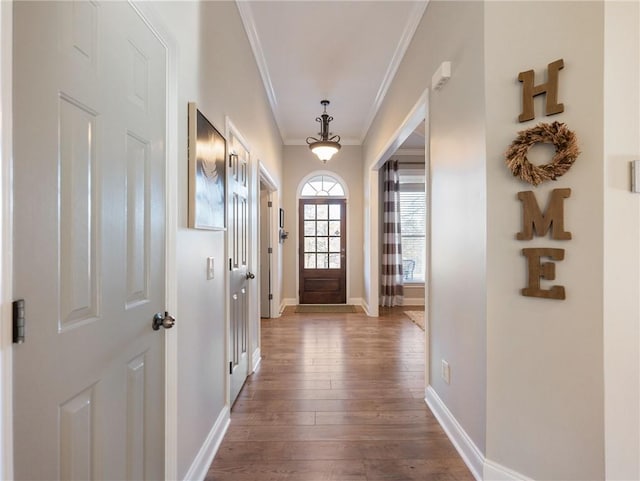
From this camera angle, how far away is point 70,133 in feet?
2.81

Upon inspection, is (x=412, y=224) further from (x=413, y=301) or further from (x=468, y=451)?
(x=468, y=451)

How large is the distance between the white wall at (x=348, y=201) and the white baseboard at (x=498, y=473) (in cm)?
451

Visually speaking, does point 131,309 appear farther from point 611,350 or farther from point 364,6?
point 364,6

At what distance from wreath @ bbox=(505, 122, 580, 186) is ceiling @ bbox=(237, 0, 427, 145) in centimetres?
165

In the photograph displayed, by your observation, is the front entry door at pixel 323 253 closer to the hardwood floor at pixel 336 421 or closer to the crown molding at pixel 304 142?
the crown molding at pixel 304 142

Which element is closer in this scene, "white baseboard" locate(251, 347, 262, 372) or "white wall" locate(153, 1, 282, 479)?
"white wall" locate(153, 1, 282, 479)

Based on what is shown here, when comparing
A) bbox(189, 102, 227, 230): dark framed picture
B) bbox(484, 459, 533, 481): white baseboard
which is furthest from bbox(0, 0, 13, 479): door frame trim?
bbox(484, 459, 533, 481): white baseboard

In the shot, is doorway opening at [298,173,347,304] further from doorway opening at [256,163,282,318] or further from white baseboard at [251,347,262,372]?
white baseboard at [251,347,262,372]

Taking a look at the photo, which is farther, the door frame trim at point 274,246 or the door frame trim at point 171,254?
the door frame trim at point 274,246

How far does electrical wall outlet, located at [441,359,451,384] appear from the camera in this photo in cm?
210

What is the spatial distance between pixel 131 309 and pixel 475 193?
5.53 ft

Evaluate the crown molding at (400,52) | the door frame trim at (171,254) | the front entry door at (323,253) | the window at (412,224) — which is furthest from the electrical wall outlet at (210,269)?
the window at (412,224)

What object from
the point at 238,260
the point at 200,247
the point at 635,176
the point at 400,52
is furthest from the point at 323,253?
the point at 635,176

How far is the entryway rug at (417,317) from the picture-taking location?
4730 mm
